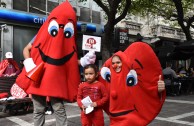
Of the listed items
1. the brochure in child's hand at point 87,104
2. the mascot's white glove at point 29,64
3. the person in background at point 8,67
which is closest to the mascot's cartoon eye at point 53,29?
the mascot's white glove at point 29,64

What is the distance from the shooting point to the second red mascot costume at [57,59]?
4.41m

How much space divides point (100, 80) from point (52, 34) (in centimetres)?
91

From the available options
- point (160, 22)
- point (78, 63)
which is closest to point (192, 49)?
point (78, 63)

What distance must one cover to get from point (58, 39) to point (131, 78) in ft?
4.27

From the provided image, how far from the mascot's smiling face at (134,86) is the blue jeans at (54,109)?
0.83 m

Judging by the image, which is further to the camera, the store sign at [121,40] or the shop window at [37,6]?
the shop window at [37,6]

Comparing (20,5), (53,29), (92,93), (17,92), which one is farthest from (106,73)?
(20,5)

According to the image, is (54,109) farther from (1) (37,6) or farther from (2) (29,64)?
(1) (37,6)

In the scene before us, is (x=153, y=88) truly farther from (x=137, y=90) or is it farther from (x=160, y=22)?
(x=160, y=22)

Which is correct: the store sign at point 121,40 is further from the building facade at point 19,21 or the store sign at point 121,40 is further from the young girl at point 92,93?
the young girl at point 92,93

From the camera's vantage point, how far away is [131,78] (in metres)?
3.77

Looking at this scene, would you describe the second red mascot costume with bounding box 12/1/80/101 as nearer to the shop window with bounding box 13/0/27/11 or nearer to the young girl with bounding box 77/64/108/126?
the young girl with bounding box 77/64/108/126

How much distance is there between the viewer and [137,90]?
3807 millimetres

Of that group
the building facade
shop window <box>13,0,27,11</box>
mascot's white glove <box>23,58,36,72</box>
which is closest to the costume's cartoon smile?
mascot's white glove <box>23,58,36,72</box>
